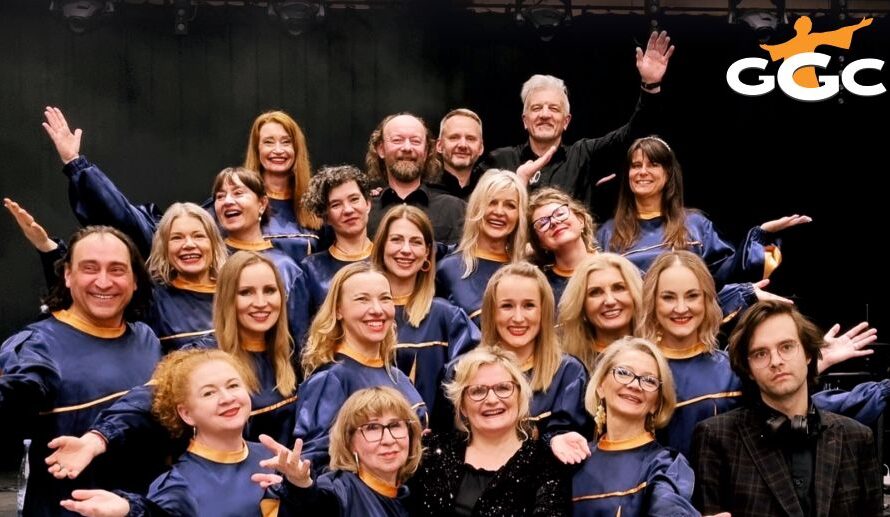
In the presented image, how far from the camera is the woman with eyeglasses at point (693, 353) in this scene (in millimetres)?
4250

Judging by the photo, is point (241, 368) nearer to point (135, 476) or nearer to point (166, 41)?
point (135, 476)

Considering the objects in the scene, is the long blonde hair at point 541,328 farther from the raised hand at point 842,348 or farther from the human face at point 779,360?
the raised hand at point 842,348

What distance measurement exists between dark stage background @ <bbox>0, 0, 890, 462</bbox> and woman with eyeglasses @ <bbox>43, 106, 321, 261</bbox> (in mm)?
2843

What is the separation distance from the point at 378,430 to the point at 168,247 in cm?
135

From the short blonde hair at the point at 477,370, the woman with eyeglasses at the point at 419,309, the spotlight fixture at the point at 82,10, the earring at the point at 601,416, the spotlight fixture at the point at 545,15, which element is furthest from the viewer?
the spotlight fixture at the point at 545,15

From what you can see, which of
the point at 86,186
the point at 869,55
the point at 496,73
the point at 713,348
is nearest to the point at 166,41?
the point at 496,73

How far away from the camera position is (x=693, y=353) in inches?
171

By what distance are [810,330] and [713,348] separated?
448 millimetres

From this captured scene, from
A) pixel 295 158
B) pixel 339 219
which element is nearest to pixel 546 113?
pixel 295 158

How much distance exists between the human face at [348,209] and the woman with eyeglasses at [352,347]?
0.66m

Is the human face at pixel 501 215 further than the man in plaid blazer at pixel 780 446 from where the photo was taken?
Yes

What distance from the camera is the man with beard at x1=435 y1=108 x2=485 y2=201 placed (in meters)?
5.71

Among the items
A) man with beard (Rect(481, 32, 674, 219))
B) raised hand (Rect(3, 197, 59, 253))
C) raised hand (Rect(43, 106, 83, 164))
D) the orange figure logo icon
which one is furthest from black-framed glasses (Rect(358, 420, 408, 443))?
the orange figure logo icon

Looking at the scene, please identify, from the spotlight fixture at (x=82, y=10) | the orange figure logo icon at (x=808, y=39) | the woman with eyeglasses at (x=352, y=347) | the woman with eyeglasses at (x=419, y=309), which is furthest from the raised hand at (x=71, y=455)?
the orange figure logo icon at (x=808, y=39)
